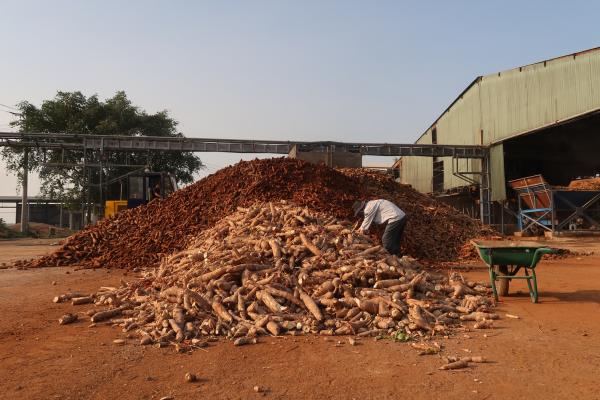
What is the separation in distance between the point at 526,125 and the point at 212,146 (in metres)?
17.2

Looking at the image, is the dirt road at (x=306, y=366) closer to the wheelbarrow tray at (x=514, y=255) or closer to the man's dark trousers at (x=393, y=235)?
the wheelbarrow tray at (x=514, y=255)

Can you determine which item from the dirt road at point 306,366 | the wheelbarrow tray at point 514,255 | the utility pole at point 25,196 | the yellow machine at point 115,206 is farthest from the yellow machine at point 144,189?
the utility pole at point 25,196

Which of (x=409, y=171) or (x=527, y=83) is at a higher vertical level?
(x=527, y=83)

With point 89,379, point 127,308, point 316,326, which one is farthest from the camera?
point 127,308

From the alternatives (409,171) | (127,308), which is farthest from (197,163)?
(127,308)

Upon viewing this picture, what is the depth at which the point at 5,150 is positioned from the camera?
32.6m

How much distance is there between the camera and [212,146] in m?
26.8

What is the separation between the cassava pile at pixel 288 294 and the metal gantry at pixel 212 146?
63.2 ft

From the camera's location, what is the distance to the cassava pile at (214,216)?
428 inches

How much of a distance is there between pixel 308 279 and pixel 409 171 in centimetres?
3245

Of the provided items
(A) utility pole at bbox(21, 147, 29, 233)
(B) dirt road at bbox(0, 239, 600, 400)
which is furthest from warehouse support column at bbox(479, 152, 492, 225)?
(A) utility pole at bbox(21, 147, 29, 233)

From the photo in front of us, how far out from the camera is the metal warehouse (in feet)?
64.0

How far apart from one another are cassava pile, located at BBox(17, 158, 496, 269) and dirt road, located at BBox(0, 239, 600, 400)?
5145mm

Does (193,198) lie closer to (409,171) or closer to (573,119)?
(573,119)
